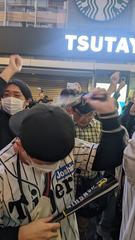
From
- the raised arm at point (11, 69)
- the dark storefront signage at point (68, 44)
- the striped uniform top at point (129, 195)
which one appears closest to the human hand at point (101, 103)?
the striped uniform top at point (129, 195)

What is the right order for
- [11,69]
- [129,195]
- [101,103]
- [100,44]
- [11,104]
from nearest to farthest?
[101,103] < [129,195] < [11,69] < [11,104] < [100,44]

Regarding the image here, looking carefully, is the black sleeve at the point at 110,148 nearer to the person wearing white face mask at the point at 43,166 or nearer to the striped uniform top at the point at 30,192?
the person wearing white face mask at the point at 43,166

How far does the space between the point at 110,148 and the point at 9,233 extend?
1.63 ft

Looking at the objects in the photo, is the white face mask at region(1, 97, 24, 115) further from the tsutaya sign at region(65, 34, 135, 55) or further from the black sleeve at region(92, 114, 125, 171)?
the tsutaya sign at region(65, 34, 135, 55)

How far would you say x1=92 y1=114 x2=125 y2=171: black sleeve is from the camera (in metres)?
1.50

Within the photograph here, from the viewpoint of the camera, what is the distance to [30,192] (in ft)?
4.53

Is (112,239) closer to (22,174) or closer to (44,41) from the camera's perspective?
(22,174)

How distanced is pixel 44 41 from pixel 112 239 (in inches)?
277

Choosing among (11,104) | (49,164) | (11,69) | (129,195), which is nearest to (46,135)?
(49,164)

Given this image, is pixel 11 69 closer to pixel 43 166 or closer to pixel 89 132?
pixel 89 132

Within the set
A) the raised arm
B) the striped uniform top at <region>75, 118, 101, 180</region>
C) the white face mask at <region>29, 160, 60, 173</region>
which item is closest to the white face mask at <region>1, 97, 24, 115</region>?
the raised arm

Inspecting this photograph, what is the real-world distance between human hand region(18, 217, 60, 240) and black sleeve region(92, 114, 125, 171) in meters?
0.35

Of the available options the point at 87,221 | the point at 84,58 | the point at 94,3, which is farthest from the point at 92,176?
the point at 94,3

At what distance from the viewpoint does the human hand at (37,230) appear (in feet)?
4.35
